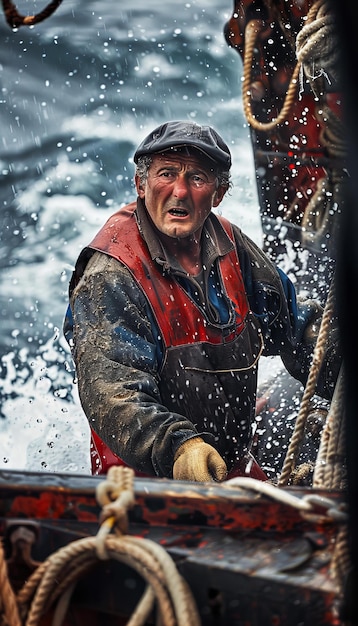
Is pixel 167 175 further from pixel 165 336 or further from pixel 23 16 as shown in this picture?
pixel 23 16

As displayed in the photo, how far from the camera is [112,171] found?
410 inches

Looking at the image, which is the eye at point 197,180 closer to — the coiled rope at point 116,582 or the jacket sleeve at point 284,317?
the jacket sleeve at point 284,317

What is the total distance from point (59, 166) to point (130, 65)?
4.90 ft

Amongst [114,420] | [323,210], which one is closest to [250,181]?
[323,210]

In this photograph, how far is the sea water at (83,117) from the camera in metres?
9.34

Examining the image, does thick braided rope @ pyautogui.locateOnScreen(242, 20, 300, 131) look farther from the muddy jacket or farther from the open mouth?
the open mouth

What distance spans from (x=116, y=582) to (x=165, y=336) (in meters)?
1.45

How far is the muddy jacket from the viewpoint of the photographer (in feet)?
9.06

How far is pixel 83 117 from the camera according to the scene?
10.5m

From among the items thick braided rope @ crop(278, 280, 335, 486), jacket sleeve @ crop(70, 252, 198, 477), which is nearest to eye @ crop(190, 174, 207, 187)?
jacket sleeve @ crop(70, 252, 198, 477)

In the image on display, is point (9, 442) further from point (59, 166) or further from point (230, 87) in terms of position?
point (230, 87)

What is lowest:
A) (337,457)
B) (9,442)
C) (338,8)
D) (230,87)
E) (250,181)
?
(9,442)

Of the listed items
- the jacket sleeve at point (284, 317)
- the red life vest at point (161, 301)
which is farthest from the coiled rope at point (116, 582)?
the jacket sleeve at point (284, 317)

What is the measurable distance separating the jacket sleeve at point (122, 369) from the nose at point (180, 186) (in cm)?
31
